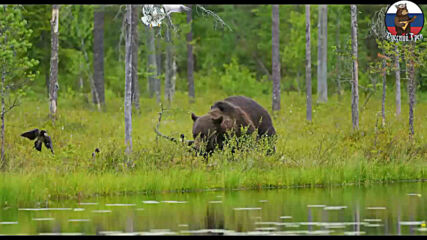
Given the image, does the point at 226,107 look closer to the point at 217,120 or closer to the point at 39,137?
the point at 217,120

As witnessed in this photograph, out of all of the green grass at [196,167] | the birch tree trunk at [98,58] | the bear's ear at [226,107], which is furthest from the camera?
the birch tree trunk at [98,58]

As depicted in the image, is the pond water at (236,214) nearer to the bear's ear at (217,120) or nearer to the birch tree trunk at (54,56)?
the bear's ear at (217,120)

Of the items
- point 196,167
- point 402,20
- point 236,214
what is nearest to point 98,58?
point 402,20

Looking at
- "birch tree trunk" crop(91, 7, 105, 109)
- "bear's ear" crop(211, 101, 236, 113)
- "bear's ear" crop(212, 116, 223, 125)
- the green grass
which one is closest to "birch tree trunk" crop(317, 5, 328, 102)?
"birch tree trunk" crop(91, 7, 105, 109)

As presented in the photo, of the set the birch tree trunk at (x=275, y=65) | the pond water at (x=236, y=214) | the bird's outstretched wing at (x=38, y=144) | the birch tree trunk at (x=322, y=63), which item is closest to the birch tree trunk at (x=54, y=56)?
the bird's outstretched wing at (x=38, y=144)

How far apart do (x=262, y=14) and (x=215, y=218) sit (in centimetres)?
4008

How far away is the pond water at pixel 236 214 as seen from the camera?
10.3 meters

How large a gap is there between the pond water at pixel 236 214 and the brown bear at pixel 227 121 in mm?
3348

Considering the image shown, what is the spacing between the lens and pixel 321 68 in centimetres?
3825

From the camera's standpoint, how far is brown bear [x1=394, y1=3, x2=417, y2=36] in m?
23.6

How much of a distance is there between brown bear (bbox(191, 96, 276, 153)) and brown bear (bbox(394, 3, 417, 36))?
564cm

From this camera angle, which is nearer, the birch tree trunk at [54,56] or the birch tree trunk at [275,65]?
the birch tree trunk at [54,56]
